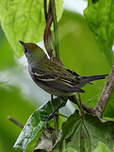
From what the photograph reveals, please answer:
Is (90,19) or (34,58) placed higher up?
(90,19)

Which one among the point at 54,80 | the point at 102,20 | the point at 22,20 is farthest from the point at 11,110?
the point at 102,20

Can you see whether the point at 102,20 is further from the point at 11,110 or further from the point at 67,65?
the point at 11,110

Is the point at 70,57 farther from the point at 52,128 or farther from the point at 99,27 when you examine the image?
the point at 52,128

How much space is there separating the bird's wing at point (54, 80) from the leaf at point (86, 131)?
20 centimetres

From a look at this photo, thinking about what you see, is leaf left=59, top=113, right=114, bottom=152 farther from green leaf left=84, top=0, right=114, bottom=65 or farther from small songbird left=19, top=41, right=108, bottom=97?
green leaf left=84, top=0, right=114, bottom=65

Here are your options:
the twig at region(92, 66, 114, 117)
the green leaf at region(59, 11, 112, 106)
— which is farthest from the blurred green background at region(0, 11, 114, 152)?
the twig at region(92, 66, 114, 117)

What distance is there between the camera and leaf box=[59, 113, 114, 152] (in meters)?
1.10

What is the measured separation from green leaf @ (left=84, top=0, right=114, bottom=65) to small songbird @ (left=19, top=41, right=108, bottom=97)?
9cm

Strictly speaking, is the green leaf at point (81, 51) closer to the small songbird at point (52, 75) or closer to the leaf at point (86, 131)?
the small songbird at point (52, 75)

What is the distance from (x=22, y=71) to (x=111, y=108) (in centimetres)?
50

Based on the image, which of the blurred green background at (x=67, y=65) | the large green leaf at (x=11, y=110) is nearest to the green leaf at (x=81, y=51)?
the blurred green background at (x=67, y=65)

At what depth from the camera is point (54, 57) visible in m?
1.17

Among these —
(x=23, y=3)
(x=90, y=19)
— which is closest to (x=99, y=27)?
(x=90, y=19)

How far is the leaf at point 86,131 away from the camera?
1.10 metres
